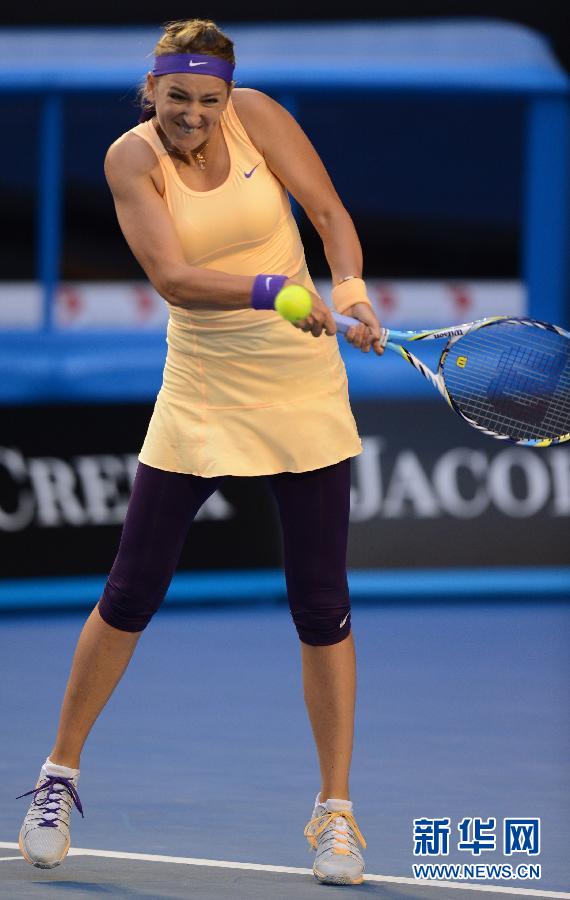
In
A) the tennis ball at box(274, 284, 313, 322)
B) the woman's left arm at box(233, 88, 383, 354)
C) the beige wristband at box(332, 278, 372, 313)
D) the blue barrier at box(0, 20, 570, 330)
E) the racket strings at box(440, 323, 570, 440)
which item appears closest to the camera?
the tennis ball at box(274, 284, 313, 322)

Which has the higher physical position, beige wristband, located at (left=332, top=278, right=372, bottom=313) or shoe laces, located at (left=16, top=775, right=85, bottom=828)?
beige wristband, located at (left=332, top=278, right=372, bottom=313)

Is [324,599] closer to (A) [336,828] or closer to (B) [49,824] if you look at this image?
(A) [336,828]

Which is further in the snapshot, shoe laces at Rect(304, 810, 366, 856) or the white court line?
shoe laces at Rect(304, 810, 366, 856)

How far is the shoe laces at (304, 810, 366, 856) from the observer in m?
4.50

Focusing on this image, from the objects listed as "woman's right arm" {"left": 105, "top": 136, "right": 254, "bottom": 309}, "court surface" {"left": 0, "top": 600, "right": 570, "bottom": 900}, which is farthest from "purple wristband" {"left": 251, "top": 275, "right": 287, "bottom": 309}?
"court surface" {"left": 0, "top": 600, "right": 570, "bottom": 900}

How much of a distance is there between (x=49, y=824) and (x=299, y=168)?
→ 160 centimetres

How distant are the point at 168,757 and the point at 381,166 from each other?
5.24 m

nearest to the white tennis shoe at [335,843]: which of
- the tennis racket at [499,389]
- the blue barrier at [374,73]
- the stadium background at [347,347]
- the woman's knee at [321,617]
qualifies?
the woman's knee at [321,617]

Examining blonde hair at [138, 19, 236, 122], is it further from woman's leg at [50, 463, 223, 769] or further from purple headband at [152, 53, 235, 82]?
woman's leg at [50, 463, 223, 769]

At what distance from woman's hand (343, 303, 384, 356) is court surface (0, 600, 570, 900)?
1203 millimetres

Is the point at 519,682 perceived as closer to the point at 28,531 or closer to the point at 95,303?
the point at 28,531

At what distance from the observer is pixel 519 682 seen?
6.99 m

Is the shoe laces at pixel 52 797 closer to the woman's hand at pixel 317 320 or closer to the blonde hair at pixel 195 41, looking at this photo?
the woman's hand at pixel 317 320

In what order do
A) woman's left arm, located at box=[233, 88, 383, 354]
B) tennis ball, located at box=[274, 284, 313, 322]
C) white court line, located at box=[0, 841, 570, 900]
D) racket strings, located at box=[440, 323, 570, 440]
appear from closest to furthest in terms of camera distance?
tennis ball, located at box=[274, 284, 313, 322] → white court line, located at box=[0, 841, 570, 900] → woman's left arm, located at box=[233, 88, 383, 354] → racket strings, located at box=[440, 323, 570, 440]
